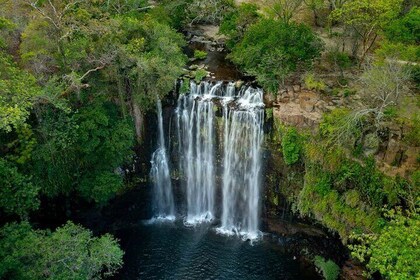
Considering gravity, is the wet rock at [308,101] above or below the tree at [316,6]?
below

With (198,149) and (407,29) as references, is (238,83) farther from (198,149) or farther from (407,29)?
(407,29)

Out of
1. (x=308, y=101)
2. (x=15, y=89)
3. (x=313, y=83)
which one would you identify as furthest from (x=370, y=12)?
(x=15, y=89)

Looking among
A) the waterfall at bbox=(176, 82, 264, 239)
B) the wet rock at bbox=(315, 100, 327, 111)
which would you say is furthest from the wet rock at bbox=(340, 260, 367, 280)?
the wet rock at bbox=(315, 100, 327, 111)

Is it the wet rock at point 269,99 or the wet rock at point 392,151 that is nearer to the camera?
the wet rock at point 392,151

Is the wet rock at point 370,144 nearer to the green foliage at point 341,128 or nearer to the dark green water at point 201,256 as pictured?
the green foliage at point 341,128

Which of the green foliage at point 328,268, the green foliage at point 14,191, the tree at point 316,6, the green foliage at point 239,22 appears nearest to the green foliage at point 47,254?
the green foliage at point 14,191

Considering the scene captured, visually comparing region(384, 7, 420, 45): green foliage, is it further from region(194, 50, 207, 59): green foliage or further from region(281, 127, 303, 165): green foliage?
region(194, 50, 207, 59): green foliage

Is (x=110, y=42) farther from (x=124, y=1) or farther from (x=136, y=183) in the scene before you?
(x=136, y=183)
